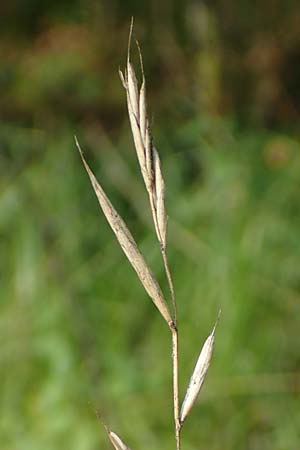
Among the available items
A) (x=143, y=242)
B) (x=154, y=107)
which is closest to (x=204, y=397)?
(x=143, y=242)

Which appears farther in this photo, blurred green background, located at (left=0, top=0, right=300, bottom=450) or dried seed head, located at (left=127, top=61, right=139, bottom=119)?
blurred green background, located at (left=0, top=0, right=300, bottom=450)

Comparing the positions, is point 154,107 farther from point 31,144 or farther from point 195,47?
point 31,144

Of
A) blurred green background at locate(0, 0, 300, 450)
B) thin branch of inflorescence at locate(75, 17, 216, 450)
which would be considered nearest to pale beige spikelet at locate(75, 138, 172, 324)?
thin branch of inflorescence at locate(75, 17, 216, 450)

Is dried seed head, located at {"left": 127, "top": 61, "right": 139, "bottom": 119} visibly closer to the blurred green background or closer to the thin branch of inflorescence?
the thin branch of inflorescence

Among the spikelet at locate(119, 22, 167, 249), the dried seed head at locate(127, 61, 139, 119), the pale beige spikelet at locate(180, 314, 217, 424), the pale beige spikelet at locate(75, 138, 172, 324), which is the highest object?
the dried seed head at locate(127, 61, 139, 119)

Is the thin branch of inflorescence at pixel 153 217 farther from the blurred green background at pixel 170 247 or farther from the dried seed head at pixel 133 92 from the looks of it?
the blurred green background at pixel 170 247

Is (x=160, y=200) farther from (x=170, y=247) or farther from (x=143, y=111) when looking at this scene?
(x=170, y=247)

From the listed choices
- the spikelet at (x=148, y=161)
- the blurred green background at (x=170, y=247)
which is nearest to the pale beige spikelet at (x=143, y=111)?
the spikelet at (x=148, y=161)

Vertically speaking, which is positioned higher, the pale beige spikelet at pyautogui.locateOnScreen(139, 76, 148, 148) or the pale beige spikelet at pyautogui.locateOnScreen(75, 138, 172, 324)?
the pale beige spikelet at pyautogui.locateOnScreen(139, 76, 148, 148)
